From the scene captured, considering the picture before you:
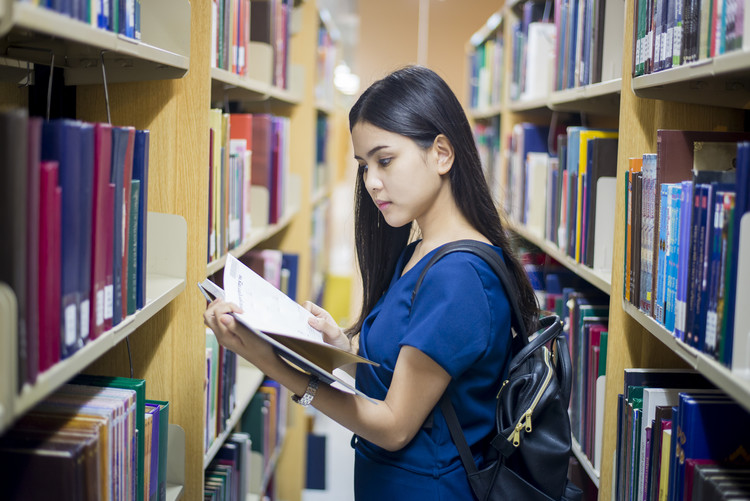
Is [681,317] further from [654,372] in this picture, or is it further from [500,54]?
[500,54]

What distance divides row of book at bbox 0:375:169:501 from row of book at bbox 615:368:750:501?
2.92 ft

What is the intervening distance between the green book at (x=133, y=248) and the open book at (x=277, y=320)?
5.1 inches

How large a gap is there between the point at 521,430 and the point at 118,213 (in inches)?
32.0

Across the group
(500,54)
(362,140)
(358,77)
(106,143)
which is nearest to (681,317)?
(362,140)

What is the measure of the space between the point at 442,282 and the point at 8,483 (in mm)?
749

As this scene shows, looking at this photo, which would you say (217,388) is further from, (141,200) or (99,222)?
(99,222)

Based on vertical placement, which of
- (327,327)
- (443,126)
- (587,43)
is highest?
(587,43)

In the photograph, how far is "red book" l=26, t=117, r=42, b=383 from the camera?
2.70ft

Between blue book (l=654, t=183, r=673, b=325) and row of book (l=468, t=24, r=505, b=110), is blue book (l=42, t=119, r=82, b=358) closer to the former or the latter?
blue book (l=654, t=183, r=673, b=325)

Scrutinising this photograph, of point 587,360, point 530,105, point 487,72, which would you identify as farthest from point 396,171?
point 487,72

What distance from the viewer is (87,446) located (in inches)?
40.9

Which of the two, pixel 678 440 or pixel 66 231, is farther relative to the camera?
pixel 678 440

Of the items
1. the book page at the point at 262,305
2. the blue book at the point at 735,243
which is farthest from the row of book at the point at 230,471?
the blue book at the point at 735,243

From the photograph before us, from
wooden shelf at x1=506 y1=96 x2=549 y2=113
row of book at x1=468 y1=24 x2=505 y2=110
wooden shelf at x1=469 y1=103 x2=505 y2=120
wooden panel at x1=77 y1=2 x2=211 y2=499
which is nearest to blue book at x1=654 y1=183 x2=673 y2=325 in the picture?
wooden panel at x1=77 y1=2 x2=211 y2=499
